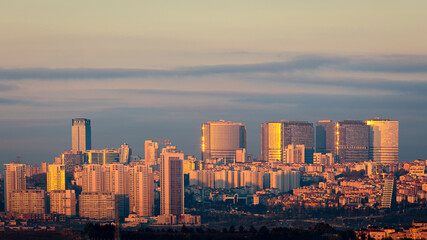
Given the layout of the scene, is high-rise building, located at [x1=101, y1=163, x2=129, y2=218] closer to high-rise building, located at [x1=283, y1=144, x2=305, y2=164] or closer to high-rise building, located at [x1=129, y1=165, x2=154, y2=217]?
high-rise building, located at [x1=129, y1=165, x2=154, y2=217]

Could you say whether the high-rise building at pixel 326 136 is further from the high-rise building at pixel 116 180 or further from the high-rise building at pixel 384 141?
the high-rise building at pixel 116 180

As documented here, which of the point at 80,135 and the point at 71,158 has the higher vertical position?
the point at 80,135

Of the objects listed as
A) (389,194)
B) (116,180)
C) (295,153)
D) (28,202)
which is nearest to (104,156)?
(295,153)

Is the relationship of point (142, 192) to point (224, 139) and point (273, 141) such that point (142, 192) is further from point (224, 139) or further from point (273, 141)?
point (273, 141)

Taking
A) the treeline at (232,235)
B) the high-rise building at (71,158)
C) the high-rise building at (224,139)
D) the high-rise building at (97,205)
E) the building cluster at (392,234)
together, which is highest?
the high-rise building at (224,139)

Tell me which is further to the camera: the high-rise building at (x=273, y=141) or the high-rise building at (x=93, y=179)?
the high-rise building at (x=273, y=141)

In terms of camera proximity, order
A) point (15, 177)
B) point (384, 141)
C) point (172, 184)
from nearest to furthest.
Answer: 1. point (172, 184)
2. point (15, 177)
3. point (384, 141)

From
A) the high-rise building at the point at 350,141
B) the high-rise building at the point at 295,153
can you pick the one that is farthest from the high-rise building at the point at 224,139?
the high-rise building at the point at 350,141

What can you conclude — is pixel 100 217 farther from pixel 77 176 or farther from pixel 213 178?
pixel 213 178
